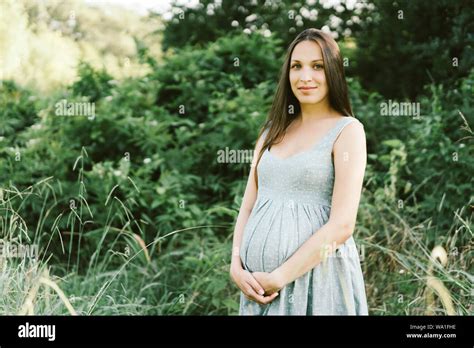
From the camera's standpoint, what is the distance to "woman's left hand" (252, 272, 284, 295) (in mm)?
→ 2498

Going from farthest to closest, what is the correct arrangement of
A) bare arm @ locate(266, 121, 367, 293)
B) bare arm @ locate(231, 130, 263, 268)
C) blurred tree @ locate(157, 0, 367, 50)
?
1. blurred tree @ locate(157, 0, 367, 50)
2. bare arm @ locate(231, 130, 263, 268)
3. bare arm @ locate(266, 121, 367, 293)

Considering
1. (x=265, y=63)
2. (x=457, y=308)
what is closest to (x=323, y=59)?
(x=457, y=308)

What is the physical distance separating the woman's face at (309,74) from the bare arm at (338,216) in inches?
8.2

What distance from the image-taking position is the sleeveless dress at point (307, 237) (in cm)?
254

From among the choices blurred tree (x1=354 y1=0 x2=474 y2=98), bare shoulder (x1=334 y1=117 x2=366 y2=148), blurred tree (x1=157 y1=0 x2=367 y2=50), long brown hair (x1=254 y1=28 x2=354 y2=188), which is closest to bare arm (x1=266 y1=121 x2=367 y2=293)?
bare shoulder (x1=334 y1=117 x2=366 y2=148)

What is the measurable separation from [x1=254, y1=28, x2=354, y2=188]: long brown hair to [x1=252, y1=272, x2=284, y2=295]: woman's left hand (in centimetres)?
42

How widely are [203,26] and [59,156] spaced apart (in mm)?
1792

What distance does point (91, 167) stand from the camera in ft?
17.0

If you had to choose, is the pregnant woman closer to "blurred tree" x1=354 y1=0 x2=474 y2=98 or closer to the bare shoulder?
the bare shoulder

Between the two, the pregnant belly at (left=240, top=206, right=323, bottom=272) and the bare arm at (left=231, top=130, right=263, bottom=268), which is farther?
the bare arm at (left=231, top=130, right=263, bottom=268)

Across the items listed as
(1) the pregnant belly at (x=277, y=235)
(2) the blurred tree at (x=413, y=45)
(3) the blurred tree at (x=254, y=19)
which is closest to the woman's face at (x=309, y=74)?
(1) the pregnant belly at (x=277, y=235)

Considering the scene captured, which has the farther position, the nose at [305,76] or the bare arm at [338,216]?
the nose at [305,76]

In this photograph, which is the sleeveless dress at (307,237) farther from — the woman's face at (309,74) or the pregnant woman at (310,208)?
the woman's face at (309,74)

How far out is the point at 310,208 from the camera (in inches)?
101
